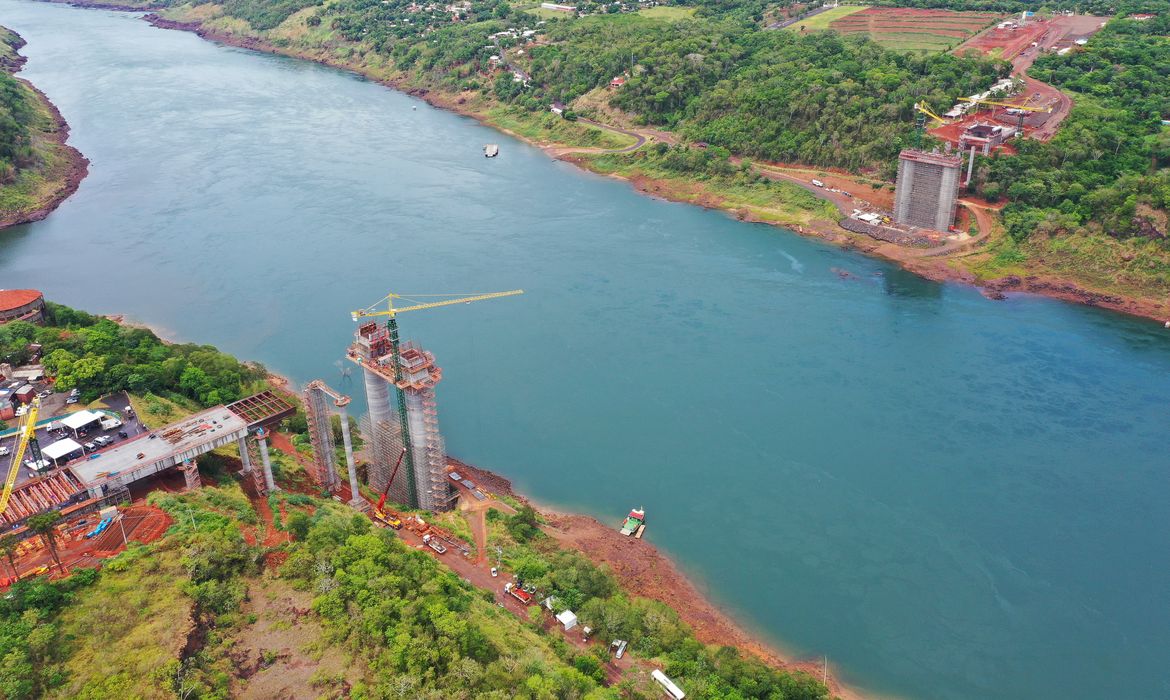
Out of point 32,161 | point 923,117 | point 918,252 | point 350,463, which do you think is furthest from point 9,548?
point 923,117

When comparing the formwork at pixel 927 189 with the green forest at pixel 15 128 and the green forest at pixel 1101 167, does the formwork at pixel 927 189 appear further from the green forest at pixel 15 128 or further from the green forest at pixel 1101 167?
the green forest at pixel 15 128

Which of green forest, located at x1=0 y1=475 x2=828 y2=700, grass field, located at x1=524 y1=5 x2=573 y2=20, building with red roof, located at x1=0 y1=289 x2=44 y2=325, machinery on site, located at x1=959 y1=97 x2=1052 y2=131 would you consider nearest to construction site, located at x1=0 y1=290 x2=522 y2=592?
green forest, located at x1=0 y1=475 x2=828 y2=700

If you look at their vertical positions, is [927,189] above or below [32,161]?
below

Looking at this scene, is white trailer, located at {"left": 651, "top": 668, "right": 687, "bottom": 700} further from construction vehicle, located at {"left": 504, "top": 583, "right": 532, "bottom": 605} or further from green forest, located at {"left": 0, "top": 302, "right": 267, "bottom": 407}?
green forest, located at {"left": 0, "top": 302, "right": 267, "bottom": 407}

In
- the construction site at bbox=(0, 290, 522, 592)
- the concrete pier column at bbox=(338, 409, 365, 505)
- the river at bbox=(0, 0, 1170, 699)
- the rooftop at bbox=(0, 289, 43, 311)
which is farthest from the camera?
the rooftop at bbox=(0, 289, 43, 311)

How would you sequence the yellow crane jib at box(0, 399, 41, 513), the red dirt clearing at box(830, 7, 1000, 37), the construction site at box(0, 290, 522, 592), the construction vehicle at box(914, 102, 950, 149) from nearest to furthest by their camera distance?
the yellow crane jib at box(0, 399, 41, 513)
the construction site at box(0, 290, 522, 592)
the construction vehicle at box(914, 102, 950, 149)
the red dirt clearing at box(830, 7, 1000, 37)

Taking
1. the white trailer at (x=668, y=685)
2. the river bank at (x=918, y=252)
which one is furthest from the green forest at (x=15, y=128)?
the white trailer at (x=668, y=685)

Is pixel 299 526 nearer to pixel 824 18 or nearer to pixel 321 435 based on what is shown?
pixel 321 435
